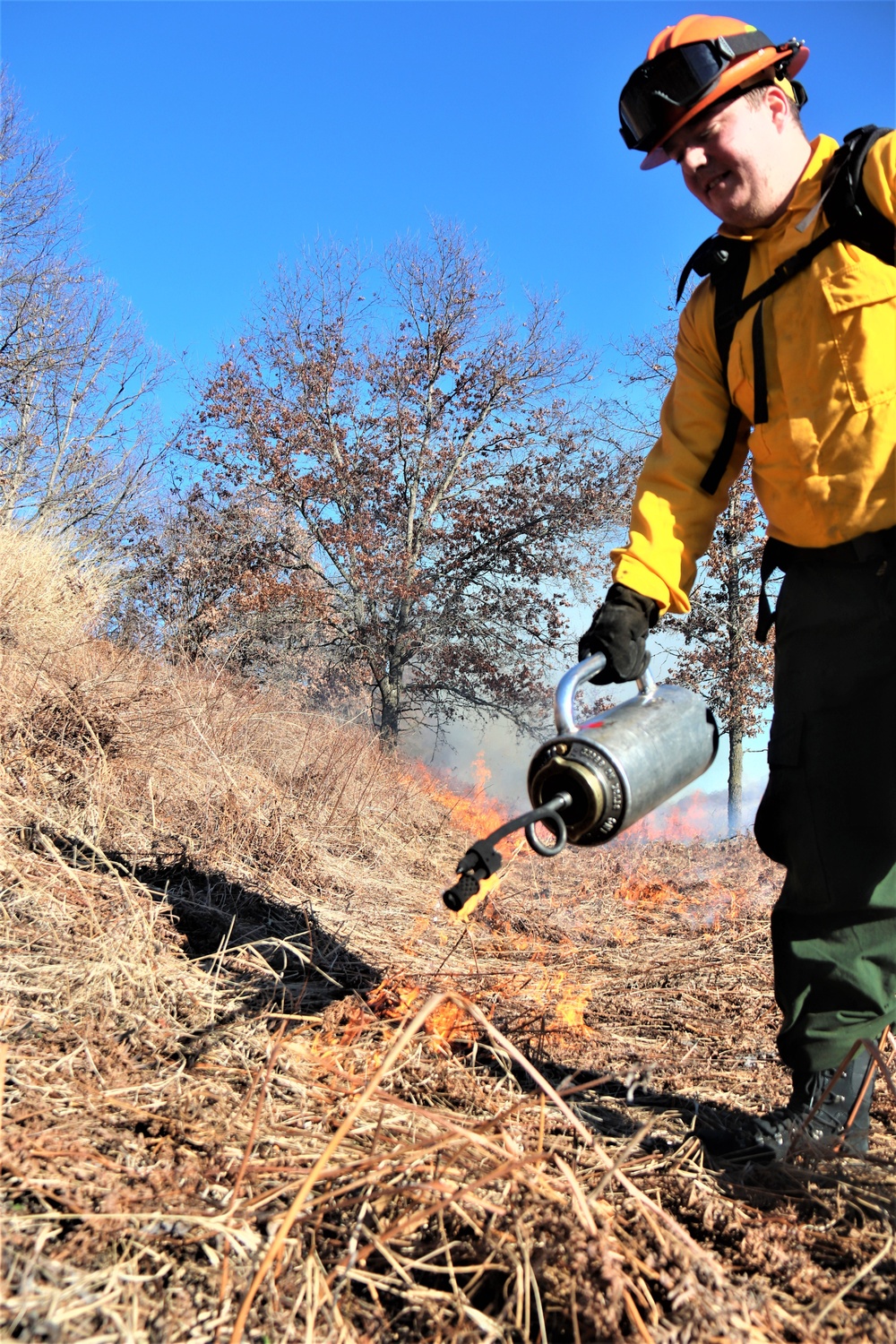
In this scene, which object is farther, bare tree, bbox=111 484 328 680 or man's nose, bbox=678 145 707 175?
bare tree, bbox=111 484 328 680

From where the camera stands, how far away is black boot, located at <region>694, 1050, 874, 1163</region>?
Result: 181 centimetres

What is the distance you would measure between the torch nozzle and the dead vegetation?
167mm

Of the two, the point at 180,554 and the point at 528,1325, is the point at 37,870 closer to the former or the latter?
the point at 528,1325

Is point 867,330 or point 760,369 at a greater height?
point 867,330

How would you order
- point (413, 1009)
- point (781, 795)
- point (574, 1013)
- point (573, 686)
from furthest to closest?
point (574, 1013), point (413, 1009), point (781, 795), point (573, 686)

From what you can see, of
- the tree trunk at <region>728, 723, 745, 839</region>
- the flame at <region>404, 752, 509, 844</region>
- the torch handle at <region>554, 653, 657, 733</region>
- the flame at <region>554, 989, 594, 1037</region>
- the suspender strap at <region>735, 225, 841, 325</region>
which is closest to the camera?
the torch handle at <region>554, 653, 657, 733</region>

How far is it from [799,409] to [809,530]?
0.26m

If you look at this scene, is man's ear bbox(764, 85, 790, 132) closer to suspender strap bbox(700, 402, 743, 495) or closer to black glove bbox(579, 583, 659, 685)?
suspender strap bbox(700, 402, 743, 495)

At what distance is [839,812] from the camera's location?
6.24 ft

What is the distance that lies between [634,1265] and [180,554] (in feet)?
49.3

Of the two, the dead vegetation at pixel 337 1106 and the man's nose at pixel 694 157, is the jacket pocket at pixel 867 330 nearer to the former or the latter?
the man's nose at pixel 694 157

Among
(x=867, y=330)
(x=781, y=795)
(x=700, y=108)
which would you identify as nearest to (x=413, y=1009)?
(x=781, y=795)

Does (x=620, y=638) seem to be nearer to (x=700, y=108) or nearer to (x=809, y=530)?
(x=809, y=530)

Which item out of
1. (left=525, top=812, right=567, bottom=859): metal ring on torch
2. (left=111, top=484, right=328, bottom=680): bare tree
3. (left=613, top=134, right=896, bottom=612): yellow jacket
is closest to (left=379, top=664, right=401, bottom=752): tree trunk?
(left=111, top=484, right=328, bottom=680): bare tree
